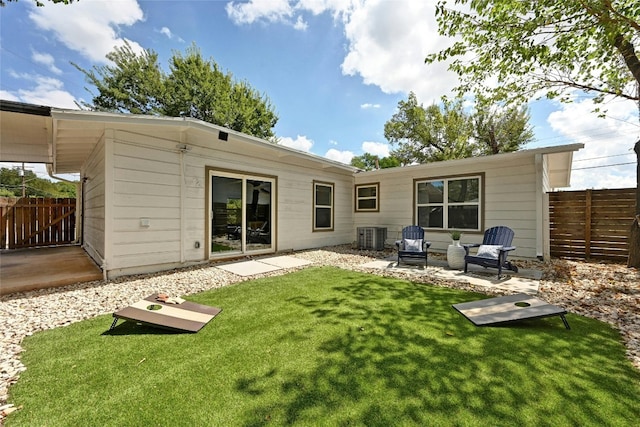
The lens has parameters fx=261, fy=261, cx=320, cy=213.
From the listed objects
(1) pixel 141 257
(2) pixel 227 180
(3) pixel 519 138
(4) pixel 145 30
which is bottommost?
(1) pixel 141 257

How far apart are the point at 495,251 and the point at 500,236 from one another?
22.2 inches

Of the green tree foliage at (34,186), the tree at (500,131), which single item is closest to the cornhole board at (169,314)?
the tree at (500,131)

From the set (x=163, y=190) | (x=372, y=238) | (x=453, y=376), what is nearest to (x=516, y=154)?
(x=372, y=238)

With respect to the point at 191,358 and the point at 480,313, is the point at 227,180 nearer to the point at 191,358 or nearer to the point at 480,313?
the point at 191,358

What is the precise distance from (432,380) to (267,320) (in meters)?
1.82

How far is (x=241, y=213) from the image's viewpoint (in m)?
6.71

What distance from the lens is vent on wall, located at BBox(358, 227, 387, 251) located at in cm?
850

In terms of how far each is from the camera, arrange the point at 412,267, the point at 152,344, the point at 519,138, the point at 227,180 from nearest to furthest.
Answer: the point at 152,344, the point at 412,267, the point at 227,180, the point at 519,138

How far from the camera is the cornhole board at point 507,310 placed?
9.45 ft

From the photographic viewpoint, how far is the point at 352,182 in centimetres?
1023

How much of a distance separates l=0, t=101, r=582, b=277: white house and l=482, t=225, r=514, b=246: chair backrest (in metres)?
1.64

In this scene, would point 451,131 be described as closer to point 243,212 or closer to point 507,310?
point 243,212

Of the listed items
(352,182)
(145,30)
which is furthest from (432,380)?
(145,30)

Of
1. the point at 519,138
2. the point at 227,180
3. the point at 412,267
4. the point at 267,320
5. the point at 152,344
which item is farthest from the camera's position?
the point at 519,138
